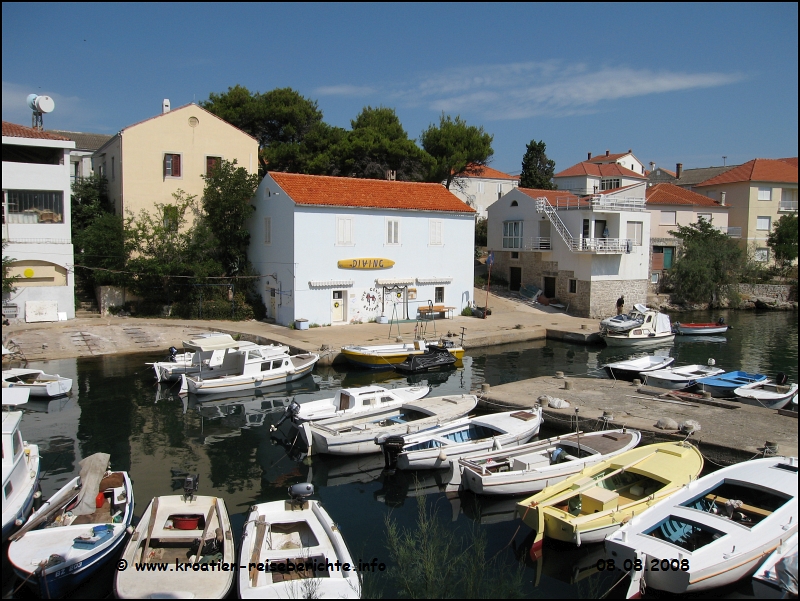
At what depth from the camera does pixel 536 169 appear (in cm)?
6144

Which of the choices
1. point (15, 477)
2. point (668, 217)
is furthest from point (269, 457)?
point (668, 217)

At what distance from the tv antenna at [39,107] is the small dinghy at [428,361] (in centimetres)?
2320

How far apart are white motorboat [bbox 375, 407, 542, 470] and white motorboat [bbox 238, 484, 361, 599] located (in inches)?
153

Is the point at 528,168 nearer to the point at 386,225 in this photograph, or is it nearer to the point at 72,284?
the point at 386,225

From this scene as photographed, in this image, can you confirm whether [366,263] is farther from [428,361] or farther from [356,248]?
[428,361]

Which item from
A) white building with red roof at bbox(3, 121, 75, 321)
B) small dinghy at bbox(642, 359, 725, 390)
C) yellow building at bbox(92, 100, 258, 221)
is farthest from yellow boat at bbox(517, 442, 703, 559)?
yellow building at bbox(92, 100, 258, 221)

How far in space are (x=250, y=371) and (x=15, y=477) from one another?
10786mm

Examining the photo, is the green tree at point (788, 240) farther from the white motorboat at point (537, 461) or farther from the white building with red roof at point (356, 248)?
the white building with red roof at point (356, 248)

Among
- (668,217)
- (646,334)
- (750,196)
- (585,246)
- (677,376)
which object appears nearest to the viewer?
(677,376)

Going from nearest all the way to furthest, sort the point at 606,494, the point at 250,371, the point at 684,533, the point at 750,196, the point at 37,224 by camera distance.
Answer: the point at 684,533 → the point at 606,494 → the point at 250,371 → the point at 37,224 → the point at 750,196

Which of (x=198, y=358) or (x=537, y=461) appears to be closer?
(x=537, y=461)

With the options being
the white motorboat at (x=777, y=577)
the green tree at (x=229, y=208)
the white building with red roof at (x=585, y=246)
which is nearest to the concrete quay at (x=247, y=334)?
the green tree at (x=229, y=208)

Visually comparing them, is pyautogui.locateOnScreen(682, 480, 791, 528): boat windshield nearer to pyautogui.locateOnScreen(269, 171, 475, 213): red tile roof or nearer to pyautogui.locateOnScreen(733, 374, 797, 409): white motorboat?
pyautogui.locateOnScreen(733, 374, 797, 409): white motorboat

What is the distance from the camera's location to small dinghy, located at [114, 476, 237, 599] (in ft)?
30.3
